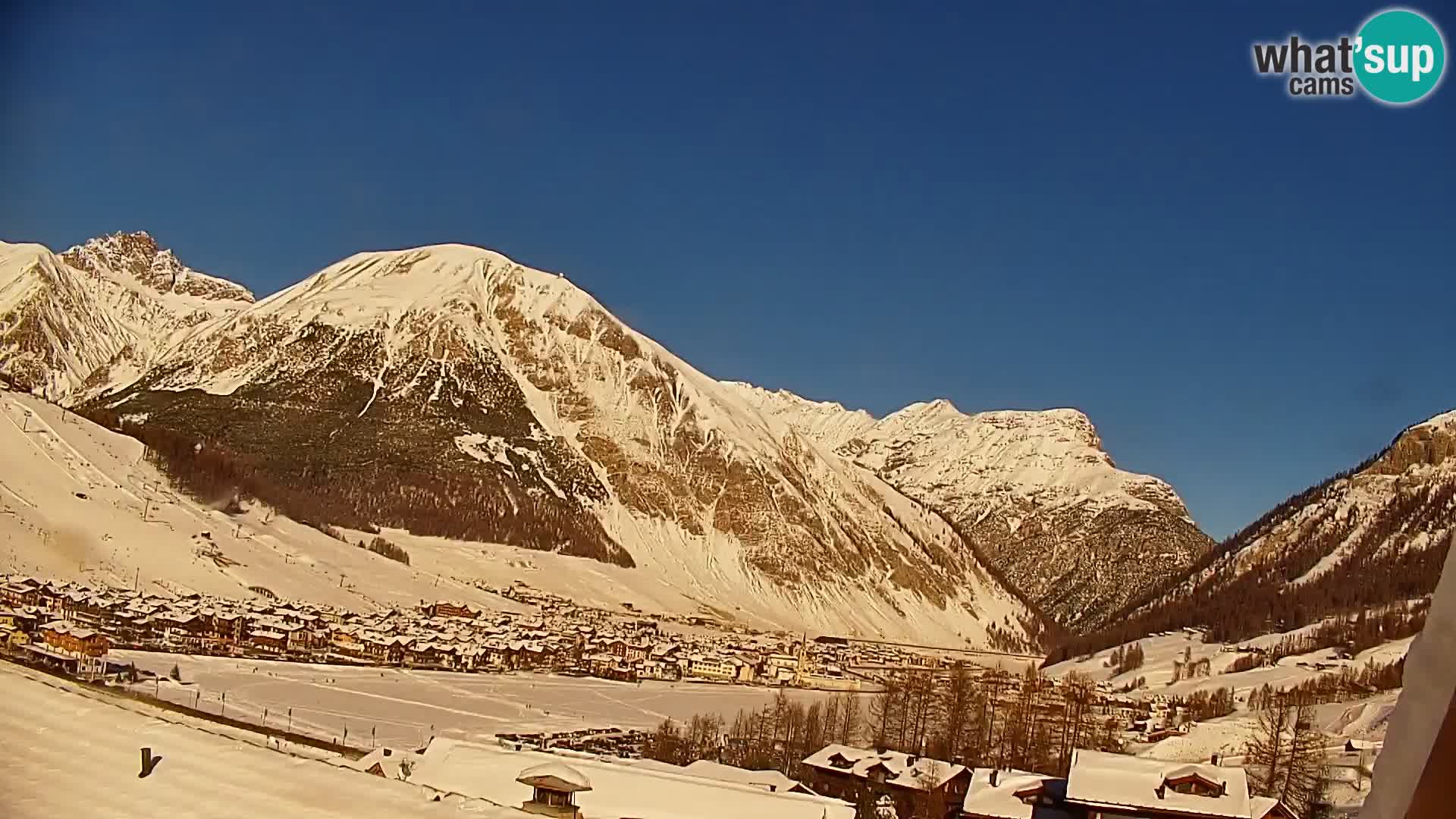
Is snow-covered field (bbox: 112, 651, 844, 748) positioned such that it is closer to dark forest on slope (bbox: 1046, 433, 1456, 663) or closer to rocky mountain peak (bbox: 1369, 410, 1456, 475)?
dark forest on slope (bbox: 1046, 433, 1456, 663)

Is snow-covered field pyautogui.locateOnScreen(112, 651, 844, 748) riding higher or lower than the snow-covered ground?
lower

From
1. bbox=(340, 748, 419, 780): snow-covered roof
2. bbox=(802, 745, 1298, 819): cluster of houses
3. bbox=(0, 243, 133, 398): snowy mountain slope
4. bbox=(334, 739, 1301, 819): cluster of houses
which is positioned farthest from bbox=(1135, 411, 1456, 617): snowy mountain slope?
bbox=(0, 243, 133, 398): snowy mountain slope

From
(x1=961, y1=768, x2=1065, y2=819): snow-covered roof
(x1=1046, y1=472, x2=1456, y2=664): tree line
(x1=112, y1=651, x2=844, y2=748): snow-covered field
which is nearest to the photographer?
(x1=961, y1=768, x2=1065, y2=819): snow-covered roof

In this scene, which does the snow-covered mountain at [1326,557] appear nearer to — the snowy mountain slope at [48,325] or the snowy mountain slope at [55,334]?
the snowy mountain slope at [55,334]

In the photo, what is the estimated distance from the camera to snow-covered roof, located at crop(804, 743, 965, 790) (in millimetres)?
24500

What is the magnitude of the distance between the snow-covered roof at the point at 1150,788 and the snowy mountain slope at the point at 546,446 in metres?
80.1

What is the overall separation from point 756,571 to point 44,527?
70882 mm

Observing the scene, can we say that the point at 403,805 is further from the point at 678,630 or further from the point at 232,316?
the point at 232,316

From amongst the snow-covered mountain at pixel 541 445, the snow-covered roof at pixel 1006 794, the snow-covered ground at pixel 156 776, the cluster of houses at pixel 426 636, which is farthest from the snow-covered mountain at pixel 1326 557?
the snow-covered ground at pixel 156 776

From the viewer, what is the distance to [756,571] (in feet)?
379

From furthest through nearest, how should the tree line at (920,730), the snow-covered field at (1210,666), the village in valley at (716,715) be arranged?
the snow-covered field at (1210,666) < the tree line at (920,730) < the village in valley at (716,715)

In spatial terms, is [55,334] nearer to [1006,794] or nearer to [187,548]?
[187,548]

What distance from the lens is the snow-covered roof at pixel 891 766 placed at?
80.4 feet

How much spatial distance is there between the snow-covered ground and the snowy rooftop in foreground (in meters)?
12.7
